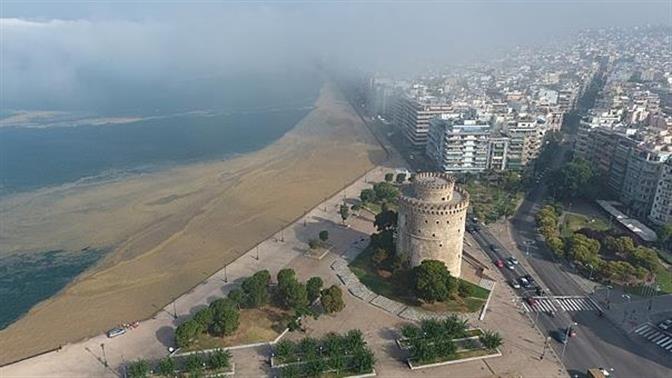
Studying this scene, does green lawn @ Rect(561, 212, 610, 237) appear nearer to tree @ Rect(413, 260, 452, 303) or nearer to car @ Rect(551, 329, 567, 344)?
car @ Rect(551, 329, 567, 344)

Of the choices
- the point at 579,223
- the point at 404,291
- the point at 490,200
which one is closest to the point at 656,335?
the point at 404,291

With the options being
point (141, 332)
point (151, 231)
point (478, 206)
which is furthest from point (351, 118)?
point (141, 332)

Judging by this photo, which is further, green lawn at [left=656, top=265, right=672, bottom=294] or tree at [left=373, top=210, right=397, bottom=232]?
tree at [left=373, top=210, right=397, bottom=232]

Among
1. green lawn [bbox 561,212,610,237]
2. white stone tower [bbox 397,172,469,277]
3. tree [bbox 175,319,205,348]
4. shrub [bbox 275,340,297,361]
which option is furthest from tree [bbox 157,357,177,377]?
green lawn [bbox 561,212,610,237]

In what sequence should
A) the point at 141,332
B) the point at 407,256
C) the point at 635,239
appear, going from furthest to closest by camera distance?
the point at 635,239 → the point at 407,256 → the point at 141,332

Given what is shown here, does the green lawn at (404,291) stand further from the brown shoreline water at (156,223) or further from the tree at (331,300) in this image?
the brown shoreline water at (156,223)

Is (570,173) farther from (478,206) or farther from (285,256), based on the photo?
(285,256)

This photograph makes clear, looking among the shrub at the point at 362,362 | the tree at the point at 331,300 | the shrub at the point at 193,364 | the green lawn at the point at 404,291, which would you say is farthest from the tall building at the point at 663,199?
the shrub at the point at 193,364
